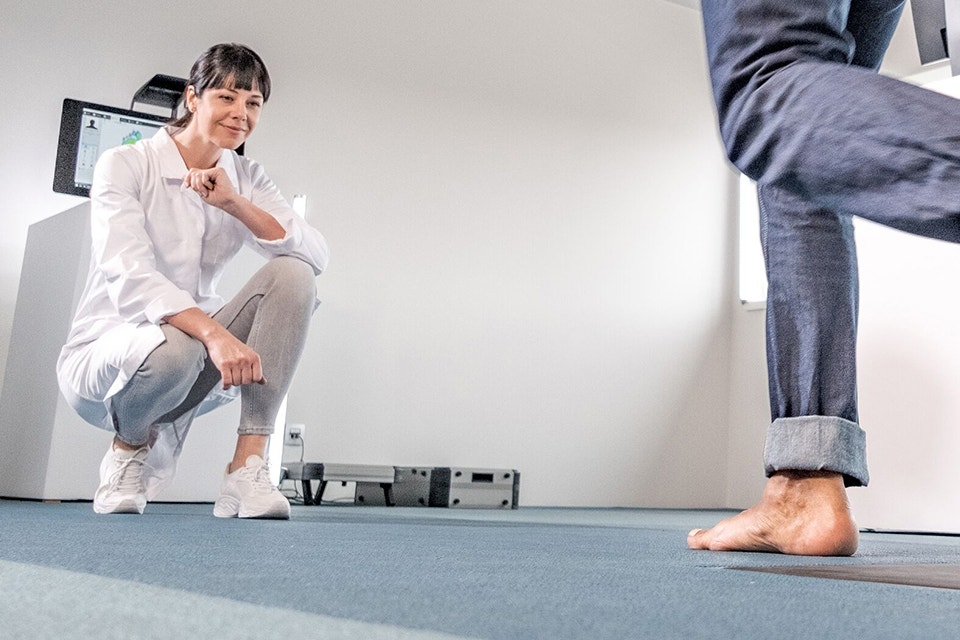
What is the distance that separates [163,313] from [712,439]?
3.51m

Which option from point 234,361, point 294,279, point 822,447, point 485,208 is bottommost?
point 822,447

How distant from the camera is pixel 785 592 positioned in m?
0.67

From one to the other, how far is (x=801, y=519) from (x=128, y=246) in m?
1.22

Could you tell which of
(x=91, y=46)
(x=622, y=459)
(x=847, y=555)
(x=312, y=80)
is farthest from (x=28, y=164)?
(x=847, y=555)

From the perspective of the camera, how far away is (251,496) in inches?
66.8

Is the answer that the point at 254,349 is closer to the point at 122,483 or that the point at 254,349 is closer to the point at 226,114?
the point at 122,483

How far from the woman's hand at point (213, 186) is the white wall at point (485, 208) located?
1.78 m

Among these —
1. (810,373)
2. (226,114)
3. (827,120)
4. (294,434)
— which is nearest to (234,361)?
(226,114)

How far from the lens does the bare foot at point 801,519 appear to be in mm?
1075

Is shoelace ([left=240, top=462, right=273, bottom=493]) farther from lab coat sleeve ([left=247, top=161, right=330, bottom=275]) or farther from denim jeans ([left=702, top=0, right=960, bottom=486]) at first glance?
denim jeans ([left=702, top=0, right=960, bottom=486])

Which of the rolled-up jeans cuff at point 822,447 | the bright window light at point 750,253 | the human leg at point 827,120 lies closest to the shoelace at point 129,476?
the rolled-up jeans cuff at point 822,447

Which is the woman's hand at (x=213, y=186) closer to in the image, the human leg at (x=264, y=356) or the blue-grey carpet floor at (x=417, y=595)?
the human leg at (x=264, y=356)

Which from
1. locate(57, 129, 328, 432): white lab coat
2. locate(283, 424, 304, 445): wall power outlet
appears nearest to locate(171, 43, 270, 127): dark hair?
locate(57, 129, 328, 432): white lab coat

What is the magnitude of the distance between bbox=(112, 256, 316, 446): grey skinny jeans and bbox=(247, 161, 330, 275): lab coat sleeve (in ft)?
0.09
